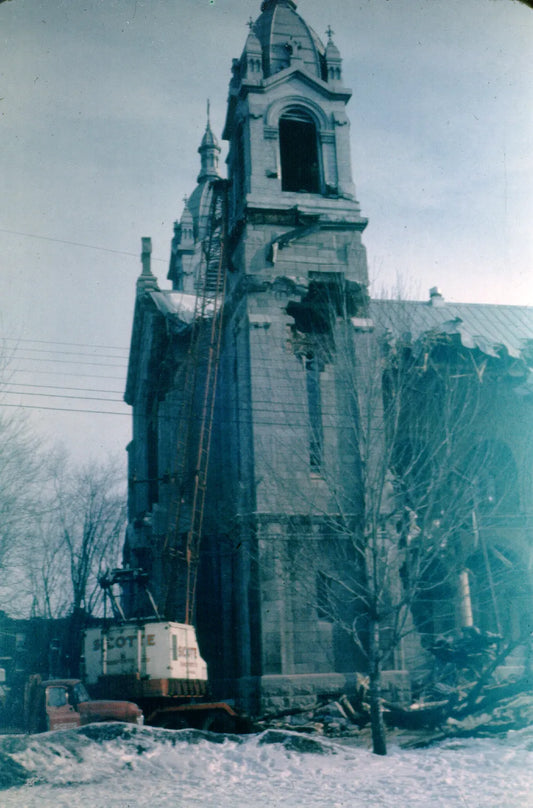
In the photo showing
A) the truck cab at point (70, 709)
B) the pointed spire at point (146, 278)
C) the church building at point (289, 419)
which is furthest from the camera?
the pointed spire at point (146, 278)

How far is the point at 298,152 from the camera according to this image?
32031 millimetres

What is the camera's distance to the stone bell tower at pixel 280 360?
24703 millimetres

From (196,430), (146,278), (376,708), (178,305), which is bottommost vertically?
(376,708)

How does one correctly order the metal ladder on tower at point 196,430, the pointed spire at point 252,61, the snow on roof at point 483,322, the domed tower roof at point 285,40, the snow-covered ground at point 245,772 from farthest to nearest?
the snow on roof at point 483,322
the domed tower roof at point 285,40
the pointed spire at point 252,61
the metal ladder on tower at point 196,430
the snow-covered ground at point 245,772

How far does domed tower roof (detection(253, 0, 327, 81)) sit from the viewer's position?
104 feet

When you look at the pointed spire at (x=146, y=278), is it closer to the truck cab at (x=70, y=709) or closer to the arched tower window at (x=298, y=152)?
the arched tower window at (x=298, y=152)

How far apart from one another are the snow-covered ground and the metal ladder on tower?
962 centimetres

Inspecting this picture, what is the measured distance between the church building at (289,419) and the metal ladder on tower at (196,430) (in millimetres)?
113

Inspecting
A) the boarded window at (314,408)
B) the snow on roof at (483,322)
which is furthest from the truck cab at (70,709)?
the snow on roof at (483,322)

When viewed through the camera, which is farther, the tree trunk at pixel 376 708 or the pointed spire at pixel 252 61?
the pointed spire at pixel 252 61

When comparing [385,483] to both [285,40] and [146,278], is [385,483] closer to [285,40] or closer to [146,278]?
[285,40]

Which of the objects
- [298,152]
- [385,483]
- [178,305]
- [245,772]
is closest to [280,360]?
[385,483]

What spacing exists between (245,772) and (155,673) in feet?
19.6

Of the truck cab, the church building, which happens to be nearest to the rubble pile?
the church building
